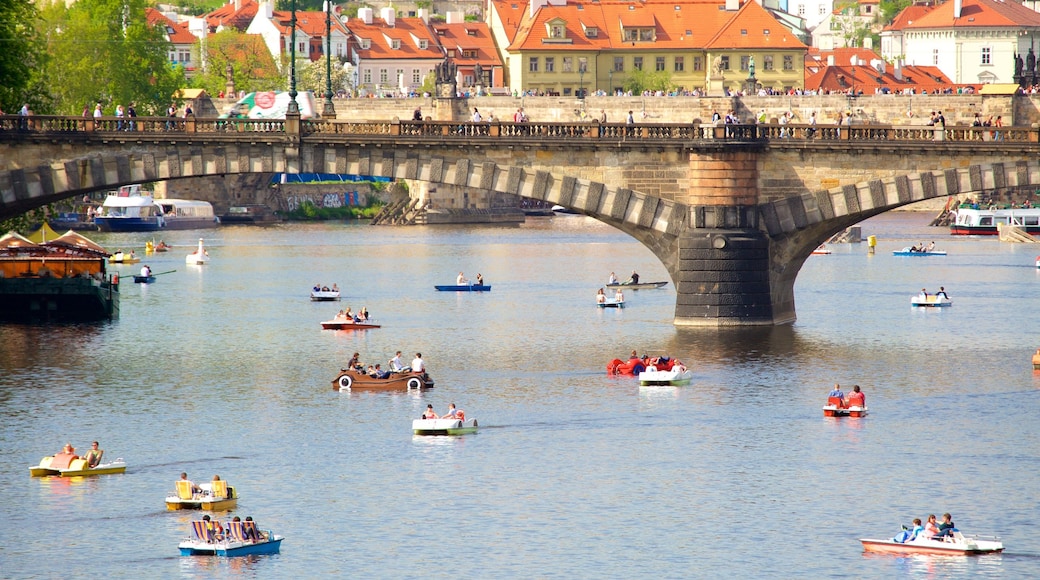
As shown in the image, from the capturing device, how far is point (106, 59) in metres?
159

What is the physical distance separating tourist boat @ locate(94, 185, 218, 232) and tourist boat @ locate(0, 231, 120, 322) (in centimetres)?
7333

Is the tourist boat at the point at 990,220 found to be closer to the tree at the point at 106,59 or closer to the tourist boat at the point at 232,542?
the tree at the point at 106,59

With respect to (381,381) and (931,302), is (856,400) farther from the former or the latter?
(931,302)

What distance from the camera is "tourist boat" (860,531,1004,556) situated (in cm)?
4759

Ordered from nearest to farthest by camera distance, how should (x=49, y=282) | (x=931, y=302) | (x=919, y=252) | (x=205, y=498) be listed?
(x=205, y=498) < (x=49, y=282) < (x=931, y=302) < (x=919, y=252)

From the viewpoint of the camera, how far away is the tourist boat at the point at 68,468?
55438mm

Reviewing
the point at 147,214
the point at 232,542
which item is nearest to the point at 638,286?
the point at 232,542

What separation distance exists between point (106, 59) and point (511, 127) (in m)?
84.1

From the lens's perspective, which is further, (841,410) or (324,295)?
(324,295)

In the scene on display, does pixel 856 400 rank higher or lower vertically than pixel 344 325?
lower

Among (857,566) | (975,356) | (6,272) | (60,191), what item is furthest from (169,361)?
(857,566)

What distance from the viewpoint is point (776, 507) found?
5247cm

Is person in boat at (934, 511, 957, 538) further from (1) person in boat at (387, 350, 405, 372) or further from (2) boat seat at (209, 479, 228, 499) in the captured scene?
(1) person in boat at (387, 350, 405, 372)

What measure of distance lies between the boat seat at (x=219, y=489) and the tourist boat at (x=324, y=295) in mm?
53015
